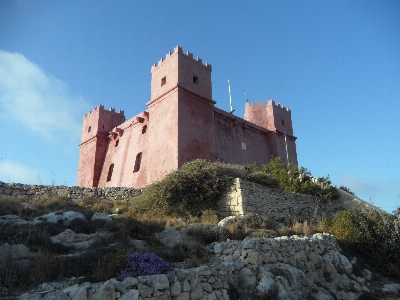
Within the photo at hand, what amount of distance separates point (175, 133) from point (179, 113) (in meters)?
1.19

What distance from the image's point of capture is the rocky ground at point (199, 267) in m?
6.09

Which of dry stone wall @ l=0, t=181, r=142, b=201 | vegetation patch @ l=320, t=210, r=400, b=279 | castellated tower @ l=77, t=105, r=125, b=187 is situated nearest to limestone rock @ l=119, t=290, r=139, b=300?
vegetation patch @ l=320, t=210, r=400, b=279

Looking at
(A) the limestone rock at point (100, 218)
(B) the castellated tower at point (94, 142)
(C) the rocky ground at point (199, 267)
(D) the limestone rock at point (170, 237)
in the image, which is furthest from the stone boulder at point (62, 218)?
(B) the castellated tower at point (94, 142)

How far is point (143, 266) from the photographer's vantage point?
21.7ft

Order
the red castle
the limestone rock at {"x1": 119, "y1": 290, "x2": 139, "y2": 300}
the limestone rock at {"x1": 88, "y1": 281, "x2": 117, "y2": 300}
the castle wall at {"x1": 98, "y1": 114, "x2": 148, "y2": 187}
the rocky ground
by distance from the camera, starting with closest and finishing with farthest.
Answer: the limestone rock at {"x1": 88, "y1": 281, "x2": 117, "y2": 300}
the limestone rock at {"x1": 119, "y1": 290, "x2": 139, "y2": 300}
the rocky ground
the red castle
the castle wall at {"x1": 98, "y1": 114, "x2": 148, "y2": 187}

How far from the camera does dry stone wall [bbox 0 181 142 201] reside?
50.8ft

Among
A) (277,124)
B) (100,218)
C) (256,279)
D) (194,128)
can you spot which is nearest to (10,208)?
(100,218)

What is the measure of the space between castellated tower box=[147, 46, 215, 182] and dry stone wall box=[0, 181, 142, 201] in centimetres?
238

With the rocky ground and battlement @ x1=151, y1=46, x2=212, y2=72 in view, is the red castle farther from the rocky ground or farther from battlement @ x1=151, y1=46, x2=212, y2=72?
the rocky ground

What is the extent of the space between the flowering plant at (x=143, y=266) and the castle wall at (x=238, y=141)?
13.8 m

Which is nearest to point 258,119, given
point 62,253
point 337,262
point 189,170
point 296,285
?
point 189,170

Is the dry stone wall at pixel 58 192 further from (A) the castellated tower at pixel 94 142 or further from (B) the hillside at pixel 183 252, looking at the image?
(A) the castellated tower at pixel 94 142

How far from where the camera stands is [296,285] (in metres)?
8.65

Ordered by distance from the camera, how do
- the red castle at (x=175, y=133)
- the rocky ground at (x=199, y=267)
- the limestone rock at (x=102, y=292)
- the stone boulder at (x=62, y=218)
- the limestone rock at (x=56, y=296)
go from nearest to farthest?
the limestone rock at (x=56, y=296)
the limestone rock at (x=102, y=292)
the rocky ground at (x=199, y=267)
the stone boulder at (x=62, y=218)
the red castle at (x=175, y=133)
